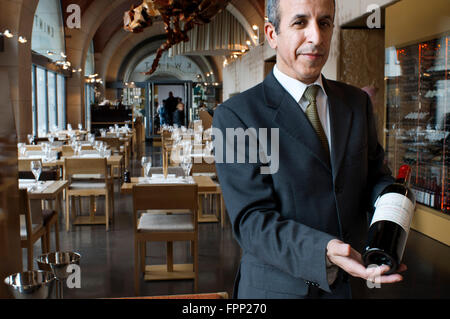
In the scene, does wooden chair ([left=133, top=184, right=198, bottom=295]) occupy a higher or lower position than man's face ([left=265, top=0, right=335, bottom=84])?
lower

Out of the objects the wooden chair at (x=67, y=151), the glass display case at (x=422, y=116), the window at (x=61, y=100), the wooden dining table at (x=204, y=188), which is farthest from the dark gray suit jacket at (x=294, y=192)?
the window at (x=61, y=100)

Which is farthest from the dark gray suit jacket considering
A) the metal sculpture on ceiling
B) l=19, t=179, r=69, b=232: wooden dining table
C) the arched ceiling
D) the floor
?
the arched ceiling

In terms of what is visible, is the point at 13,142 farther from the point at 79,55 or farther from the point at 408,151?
the point at 79,55

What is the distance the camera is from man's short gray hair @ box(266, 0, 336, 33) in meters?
1.21

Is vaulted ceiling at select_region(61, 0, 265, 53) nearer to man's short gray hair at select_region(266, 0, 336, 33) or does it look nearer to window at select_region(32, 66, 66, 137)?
window at select_region(32, 66, 66, 137)

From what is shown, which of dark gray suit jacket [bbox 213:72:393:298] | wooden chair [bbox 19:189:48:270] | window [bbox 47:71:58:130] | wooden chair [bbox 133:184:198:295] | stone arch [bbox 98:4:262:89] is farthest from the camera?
stone arch [bbox 98:4:262:89]

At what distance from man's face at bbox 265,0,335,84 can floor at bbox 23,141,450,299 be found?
183 centimetres

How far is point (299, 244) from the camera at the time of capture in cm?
108

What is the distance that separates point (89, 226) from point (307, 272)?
523cm

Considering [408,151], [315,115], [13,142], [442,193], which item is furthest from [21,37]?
[315,115]

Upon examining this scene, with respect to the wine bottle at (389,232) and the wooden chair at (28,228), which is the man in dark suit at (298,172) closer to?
the wine bottle at (389,232)

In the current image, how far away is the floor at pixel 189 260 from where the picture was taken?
382 centimetres

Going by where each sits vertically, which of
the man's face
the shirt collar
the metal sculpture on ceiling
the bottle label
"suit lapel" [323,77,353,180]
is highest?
the metal sculpture on ceiling

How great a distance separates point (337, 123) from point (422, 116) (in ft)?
16.8
